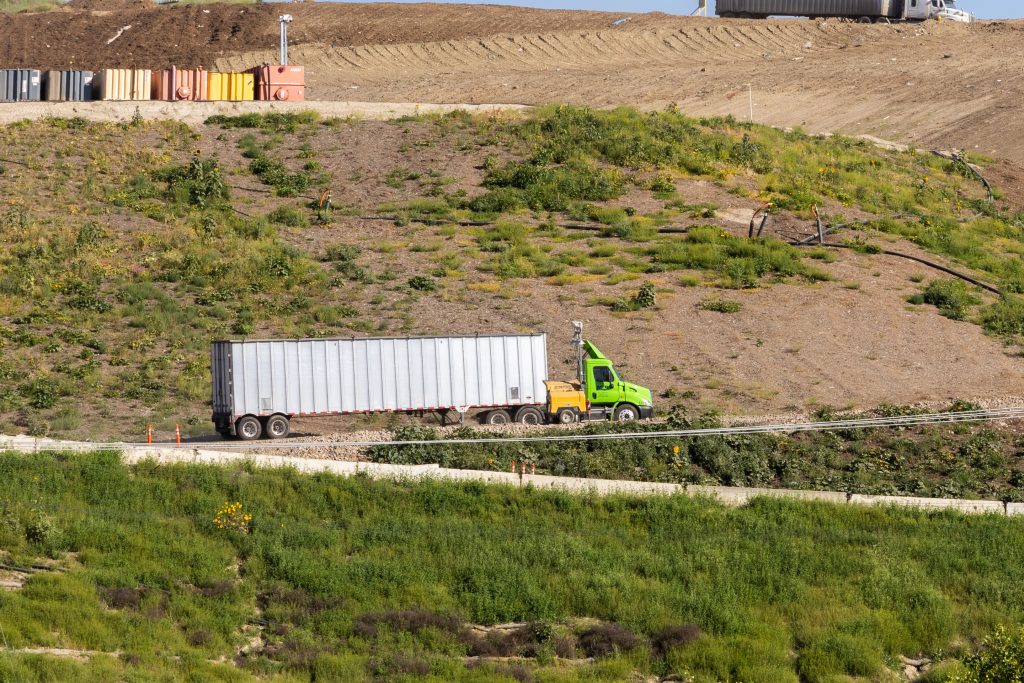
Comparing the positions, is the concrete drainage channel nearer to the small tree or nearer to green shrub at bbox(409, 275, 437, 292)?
the small tree

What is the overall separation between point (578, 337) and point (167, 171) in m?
26.7

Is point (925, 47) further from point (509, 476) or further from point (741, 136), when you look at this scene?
point (509, 476)

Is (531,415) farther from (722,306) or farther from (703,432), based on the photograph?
(722,306)

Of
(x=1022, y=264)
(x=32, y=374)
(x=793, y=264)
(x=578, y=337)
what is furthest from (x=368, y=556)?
(x=1022, y=264)

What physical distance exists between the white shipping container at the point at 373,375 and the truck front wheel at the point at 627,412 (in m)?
2.01

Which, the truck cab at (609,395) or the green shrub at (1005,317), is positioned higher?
the green shrub at (1005,317)

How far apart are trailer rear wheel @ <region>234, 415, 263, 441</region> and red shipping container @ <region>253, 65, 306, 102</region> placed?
3544 cm

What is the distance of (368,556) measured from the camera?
22.1 meters

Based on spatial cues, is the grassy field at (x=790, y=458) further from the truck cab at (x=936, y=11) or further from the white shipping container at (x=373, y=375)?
the truck cab at (x=936, y=11)

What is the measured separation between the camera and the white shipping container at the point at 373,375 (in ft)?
102

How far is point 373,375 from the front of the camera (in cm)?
3183

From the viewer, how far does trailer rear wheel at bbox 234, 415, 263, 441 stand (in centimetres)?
3084

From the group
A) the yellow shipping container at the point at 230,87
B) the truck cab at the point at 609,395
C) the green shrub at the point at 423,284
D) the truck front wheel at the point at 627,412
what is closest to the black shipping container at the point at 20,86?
the yellow shipping container at the point at 230,87

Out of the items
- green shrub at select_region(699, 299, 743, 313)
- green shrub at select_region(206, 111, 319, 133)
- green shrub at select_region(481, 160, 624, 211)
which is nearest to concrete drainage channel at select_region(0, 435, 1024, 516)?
green shrub at select_region(699, 299, 743, 313)
